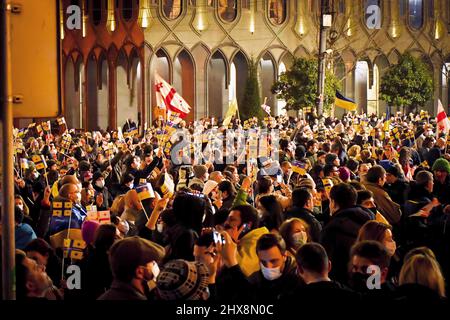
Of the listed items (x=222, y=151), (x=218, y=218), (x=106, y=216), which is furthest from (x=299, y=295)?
(x=222, y=151)

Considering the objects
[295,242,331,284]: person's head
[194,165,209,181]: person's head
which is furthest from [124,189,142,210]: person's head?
[295,242,331,284]: person's head

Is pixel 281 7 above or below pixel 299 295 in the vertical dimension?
above

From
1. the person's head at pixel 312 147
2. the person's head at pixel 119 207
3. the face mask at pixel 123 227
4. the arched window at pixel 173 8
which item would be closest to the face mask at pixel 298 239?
the face mask at pixel 123 227

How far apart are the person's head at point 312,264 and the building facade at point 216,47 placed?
111 ft

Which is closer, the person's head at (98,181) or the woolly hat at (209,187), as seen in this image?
the woolly hat at (209,187)

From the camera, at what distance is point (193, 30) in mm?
41781

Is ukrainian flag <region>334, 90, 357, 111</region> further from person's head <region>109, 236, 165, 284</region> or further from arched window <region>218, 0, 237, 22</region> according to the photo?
person's head <region>109, 236, 165, 284</region>

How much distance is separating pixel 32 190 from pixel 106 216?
513 cm

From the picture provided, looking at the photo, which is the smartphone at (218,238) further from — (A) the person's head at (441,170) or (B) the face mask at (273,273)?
(A) the person's head at (441,170)

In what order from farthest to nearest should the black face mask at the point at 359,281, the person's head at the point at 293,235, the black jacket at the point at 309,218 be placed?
the black jacket at the point at 309,218 → the person's head at the point at 293,235 → the black face mask at the point at 359,281

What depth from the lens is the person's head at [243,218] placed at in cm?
757

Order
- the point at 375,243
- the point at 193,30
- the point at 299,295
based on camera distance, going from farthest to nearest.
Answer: the point at 193,30 → the point at 375,243 → the point at 299,295

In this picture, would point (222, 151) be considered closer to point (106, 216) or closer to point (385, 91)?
point (106, 216)

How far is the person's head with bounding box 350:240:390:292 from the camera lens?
6207 millimetres
